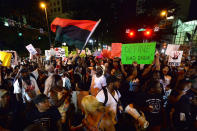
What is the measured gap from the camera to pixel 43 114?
90.8 inches

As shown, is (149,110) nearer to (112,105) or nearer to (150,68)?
(112,105)

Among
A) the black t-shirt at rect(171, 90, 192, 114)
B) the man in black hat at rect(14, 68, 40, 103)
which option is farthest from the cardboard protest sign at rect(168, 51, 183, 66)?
the man in black hat at rect(14, 68, 40, 103)

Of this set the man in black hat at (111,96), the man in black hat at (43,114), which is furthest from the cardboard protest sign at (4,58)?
the man in black hat at (111,96)

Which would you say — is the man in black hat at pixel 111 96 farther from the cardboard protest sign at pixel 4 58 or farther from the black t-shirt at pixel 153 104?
the cardboard protest sign at pixel 4 58

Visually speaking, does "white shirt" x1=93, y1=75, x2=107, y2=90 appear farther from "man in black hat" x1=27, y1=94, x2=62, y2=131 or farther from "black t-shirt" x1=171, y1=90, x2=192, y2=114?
"black t-shirt" x1=171, y1=90, x2=192, y2=114

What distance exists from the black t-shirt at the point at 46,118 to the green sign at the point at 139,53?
12.1 ft

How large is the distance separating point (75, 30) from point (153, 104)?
10.7 feet

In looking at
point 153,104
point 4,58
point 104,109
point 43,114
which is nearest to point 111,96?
point 104,109

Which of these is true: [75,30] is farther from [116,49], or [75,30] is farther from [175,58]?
[175,58]

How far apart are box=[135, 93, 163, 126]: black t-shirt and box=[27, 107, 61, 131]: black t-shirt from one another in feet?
6.63

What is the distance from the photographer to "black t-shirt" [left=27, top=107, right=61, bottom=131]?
227 centimetres

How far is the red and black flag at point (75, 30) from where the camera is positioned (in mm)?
3738

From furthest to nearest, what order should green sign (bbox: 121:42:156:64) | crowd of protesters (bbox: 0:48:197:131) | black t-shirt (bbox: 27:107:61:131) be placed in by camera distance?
green sign (bbox: 121:42:156:64) → black t-shirt (bbox: 27:107:61:131) → crowd of protesters (bbox: 0:48:197:131)

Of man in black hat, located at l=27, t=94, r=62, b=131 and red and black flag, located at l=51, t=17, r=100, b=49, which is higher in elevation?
red and black flag, located at l=51, t=17, r=100, b=49
